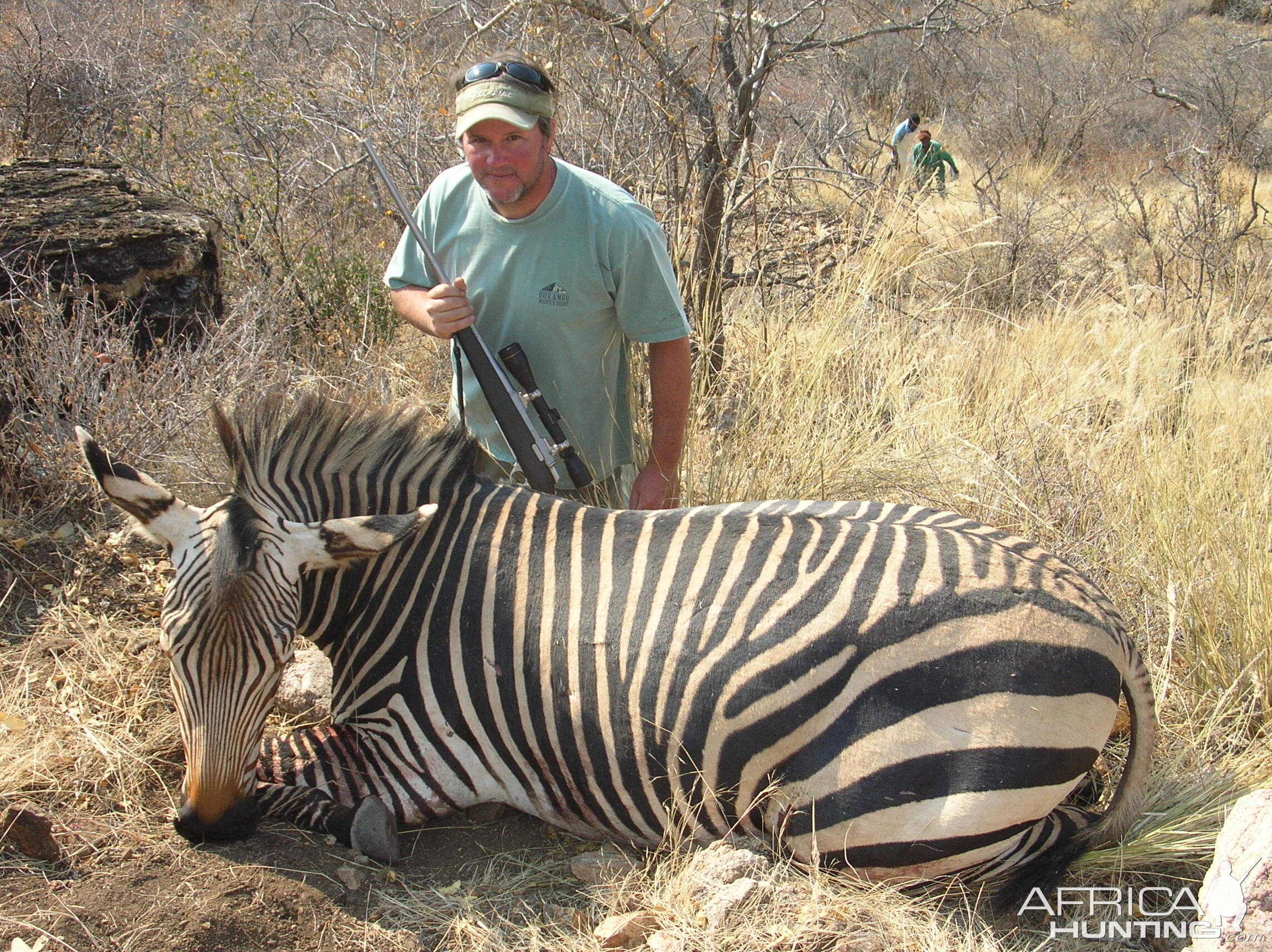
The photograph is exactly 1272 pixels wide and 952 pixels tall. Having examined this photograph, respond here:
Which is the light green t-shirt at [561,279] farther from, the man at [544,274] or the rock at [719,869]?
the rock at [719,869]

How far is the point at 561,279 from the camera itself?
132 inches

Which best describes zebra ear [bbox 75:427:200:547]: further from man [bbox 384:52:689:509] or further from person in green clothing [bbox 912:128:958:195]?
person in green clothing [bbox 912:128:958:195]

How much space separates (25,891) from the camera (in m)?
2.37

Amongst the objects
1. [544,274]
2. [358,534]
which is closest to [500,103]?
[544,274]

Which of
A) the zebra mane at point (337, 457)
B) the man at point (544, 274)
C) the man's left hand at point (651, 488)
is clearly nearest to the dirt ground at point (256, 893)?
the zebra mane at point (337, 457)

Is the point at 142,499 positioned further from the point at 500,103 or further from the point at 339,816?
the point at 500,103

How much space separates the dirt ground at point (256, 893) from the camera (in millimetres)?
2275

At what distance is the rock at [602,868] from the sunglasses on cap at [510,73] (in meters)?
2.44

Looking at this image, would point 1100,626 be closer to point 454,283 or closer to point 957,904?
point 957,904

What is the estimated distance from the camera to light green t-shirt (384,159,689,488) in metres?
3.33

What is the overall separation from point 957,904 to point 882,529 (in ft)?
3.19

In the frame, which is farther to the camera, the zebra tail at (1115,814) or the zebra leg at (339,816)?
the zebra leg at (339,816)

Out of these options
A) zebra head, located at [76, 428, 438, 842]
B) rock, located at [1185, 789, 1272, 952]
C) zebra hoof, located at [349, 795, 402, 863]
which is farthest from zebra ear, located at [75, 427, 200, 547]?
rock, located at [1185, 789, 1272, 952]

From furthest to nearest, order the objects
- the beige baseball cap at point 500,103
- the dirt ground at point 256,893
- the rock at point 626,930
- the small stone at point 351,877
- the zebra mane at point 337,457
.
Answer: the beige baseball cap at point 500,103, the zebra mane at point 337,457, the small stone at point 351,877, the rock at point 626,930, the dirt ground at point 256,893
